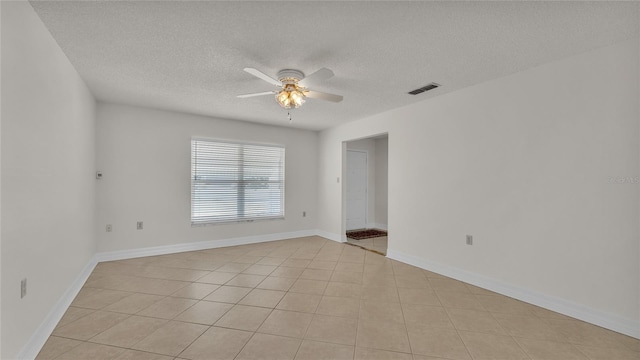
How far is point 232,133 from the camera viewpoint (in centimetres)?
505

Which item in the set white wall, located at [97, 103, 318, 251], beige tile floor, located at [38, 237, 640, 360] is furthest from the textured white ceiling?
beige tile floor, located at [38, 237, 640, 360]

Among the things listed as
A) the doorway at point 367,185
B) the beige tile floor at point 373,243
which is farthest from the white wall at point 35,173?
the doorway at point 367,185

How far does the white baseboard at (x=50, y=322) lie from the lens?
1749 mm

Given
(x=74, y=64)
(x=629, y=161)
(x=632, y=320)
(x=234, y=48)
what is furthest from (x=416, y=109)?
(x=74, y=64)

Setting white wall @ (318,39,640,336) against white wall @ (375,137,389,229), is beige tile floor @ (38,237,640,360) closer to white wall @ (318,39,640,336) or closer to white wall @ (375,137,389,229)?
white wall @ (318,39,640,336)

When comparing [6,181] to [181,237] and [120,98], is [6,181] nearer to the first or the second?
[120,98]

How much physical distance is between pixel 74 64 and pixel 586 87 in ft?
16.2

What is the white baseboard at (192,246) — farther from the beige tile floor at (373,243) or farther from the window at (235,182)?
the beige tile floor at (373,243)

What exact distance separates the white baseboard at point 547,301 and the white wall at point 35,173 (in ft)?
13.1

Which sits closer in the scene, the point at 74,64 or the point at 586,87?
the point at 586,87

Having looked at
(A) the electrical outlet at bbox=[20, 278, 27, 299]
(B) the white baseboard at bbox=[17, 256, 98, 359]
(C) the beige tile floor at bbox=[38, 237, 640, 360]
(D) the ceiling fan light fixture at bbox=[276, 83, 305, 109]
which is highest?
(D) the ceiling fan light fixture at bbox=[276, 83, 305, 109]

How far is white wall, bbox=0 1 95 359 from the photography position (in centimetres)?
154

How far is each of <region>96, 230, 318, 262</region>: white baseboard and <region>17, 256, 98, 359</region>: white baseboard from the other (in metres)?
0.93

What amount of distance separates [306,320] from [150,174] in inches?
142
